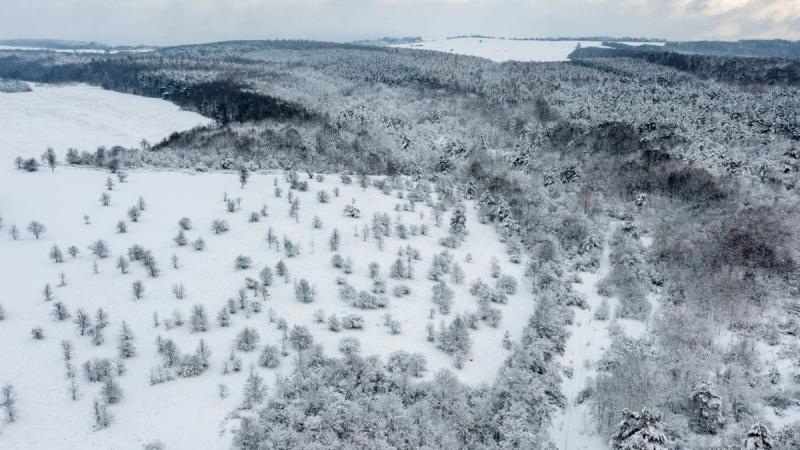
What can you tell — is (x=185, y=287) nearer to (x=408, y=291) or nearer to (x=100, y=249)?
(x=100, y=249)

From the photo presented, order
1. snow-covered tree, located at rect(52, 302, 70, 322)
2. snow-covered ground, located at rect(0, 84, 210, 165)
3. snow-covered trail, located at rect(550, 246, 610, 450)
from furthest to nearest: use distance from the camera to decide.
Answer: snow-covered ground, located at rect(0, 84, 210, 165)
snow-covered tree, located at rect(52, 302, 70, 322)
snow-covered trail, located at rect(550, 246, 610, 450)

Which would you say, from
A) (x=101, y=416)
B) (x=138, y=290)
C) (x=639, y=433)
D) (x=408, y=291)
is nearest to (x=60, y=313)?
(x=138, y=290)

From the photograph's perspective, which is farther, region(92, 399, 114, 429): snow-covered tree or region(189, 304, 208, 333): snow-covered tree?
region(189, 304, 208, 333): snow-covered tree

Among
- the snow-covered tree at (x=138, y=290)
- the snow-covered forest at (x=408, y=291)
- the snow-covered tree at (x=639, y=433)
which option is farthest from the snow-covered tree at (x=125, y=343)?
the snow-covered tree at (x=639, y=433)

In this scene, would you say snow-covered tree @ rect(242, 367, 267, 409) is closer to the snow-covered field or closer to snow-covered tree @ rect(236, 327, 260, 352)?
the snow-covered field

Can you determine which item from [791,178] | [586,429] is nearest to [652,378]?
[586,429]

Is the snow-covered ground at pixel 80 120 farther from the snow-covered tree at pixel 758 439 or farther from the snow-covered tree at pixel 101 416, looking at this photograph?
the snow-covered tree at pixel 758 439

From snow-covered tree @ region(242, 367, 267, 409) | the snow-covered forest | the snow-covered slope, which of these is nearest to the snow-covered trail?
the snow-covered forest
